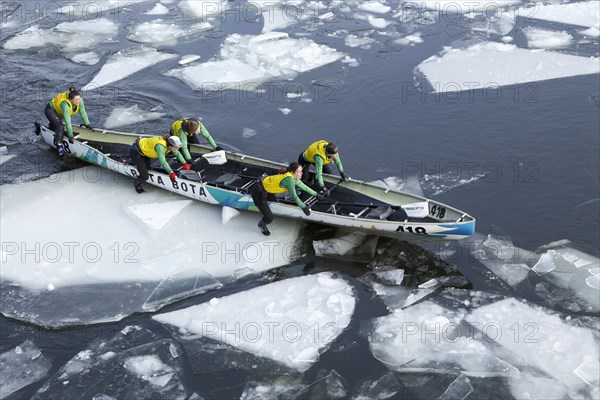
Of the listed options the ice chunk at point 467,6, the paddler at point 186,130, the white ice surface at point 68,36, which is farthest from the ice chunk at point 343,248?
the white ice surface at point 68,36

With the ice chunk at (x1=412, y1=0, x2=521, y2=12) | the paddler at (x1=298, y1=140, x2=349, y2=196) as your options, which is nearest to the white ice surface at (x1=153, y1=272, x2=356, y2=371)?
the paddler at (x1=298, y1=140, x2=349, y2=196)

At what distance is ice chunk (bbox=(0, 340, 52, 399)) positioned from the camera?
8.70 meters

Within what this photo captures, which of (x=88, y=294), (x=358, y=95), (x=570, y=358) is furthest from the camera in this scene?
(x=358, y=95)

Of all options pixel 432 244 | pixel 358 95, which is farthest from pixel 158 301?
→ pixel 358 95

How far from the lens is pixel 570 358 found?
27.9 feet

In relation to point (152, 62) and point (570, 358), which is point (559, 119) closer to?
point (570, 358)

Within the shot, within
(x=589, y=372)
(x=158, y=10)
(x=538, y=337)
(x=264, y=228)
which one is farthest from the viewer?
(x=158, y=10)

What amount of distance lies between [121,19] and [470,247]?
1600cm

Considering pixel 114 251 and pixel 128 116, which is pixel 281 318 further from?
pixel 128 116

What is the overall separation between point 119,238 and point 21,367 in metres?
3.10

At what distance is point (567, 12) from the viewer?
19391 mm

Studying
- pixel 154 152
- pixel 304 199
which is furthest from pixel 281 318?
pixel 154 152

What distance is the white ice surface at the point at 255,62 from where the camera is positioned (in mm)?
16969

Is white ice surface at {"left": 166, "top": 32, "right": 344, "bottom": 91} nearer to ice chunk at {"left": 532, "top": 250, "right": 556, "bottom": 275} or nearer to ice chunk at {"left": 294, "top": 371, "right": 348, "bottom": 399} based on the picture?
ice chunk at {"left": 532, "top": 250, "right": 556, "bottom": 275}
